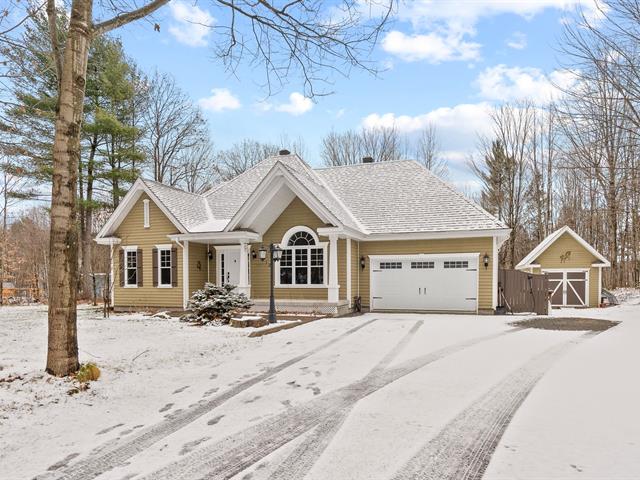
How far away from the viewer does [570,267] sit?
888 inches

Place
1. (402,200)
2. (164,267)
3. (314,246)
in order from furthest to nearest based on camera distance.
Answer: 1. (402,200)
2. (164,267)
3. (314,246)

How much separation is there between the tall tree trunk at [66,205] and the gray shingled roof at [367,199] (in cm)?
877

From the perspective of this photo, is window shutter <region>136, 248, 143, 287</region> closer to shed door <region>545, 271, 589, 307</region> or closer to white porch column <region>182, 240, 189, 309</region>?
white porch column <region>182, 240, 189, 309</region>

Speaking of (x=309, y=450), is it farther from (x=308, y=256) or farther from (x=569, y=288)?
(x=569, y=288)

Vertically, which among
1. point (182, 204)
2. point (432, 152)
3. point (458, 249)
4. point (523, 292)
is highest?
point (432, 152)

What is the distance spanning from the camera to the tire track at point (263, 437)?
11.8 ft

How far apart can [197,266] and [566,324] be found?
507 inches

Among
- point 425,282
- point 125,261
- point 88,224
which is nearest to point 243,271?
point 125,261

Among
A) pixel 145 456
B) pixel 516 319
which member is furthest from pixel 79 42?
pixel 516 319

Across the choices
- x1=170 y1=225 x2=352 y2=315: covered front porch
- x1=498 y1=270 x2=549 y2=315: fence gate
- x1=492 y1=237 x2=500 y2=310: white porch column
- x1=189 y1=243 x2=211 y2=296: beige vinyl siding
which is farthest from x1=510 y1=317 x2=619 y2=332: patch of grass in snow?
x1=189 y1=243 x2=211 y2=296: beige vinyl siding

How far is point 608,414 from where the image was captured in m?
4.75

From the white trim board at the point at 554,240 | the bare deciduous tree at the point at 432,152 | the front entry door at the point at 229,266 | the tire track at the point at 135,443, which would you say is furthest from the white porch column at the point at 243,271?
the bare deciduous tree at the point at 432,152

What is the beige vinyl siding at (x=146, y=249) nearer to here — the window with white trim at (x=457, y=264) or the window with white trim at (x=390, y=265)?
the window with white trim at (x=390, y=265)

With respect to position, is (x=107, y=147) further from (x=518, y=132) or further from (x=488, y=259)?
(x=518, y=132)
